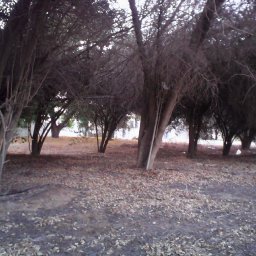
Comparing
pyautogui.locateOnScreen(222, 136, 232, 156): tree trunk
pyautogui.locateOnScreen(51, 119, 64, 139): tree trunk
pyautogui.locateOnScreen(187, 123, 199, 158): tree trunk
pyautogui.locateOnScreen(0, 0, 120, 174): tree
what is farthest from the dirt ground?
pyautogui.locateOnScreen(222, 136, 232, 156): tree trunk

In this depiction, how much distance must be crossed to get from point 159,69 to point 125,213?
4.62m

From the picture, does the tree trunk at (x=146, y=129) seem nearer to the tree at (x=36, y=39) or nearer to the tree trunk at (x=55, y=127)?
the tree at (x=36, y=39)

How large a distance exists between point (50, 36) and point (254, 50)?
20.2ft

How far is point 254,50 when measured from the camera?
11633 millimetres

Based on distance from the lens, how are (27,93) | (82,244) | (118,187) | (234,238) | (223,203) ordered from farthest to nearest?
1. (118,187)
2. (27,93)
3. (223,203)
4. (234,238)
5. (82,244)

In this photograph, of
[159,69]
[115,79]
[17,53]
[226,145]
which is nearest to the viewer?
[17,53]

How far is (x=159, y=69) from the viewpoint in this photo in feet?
32.4

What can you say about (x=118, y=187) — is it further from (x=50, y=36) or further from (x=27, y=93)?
(x=50, y=36)

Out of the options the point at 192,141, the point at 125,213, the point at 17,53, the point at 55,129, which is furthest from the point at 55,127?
the point at 125,213

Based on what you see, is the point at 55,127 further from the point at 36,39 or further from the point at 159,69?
the point at 36,39

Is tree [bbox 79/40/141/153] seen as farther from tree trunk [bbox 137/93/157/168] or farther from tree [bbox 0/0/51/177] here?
tree [bbox 0/0/51/177]

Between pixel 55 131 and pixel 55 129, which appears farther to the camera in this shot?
pixel 55 131

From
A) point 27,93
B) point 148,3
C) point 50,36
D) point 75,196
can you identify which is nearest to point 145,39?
point 148,3

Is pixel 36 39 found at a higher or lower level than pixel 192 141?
higher
